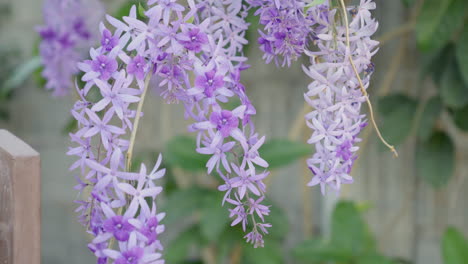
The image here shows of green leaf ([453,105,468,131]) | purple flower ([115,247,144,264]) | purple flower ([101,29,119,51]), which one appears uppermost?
green leaf ([453,105,468,131])

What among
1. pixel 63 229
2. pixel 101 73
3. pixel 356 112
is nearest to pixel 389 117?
pixel 356 112

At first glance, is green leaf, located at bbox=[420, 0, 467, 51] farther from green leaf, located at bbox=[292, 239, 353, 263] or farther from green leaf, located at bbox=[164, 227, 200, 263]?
green leaf, located at bbox=[164, 227, 200, 263]

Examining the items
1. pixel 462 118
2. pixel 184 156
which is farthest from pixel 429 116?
pixel 184 156

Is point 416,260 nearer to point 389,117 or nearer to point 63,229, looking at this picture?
point 389,117

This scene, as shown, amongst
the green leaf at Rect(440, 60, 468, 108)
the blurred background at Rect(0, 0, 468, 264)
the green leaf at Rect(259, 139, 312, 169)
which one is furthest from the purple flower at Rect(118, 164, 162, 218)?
the green leaf at Rect(440, 60, 468, 108)

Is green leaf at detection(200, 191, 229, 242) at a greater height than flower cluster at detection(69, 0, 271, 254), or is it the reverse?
flower cluster at detection(69, 0, 271, 254)

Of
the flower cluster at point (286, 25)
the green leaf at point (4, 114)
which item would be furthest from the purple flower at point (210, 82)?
the green leaf at point (4, 114)
